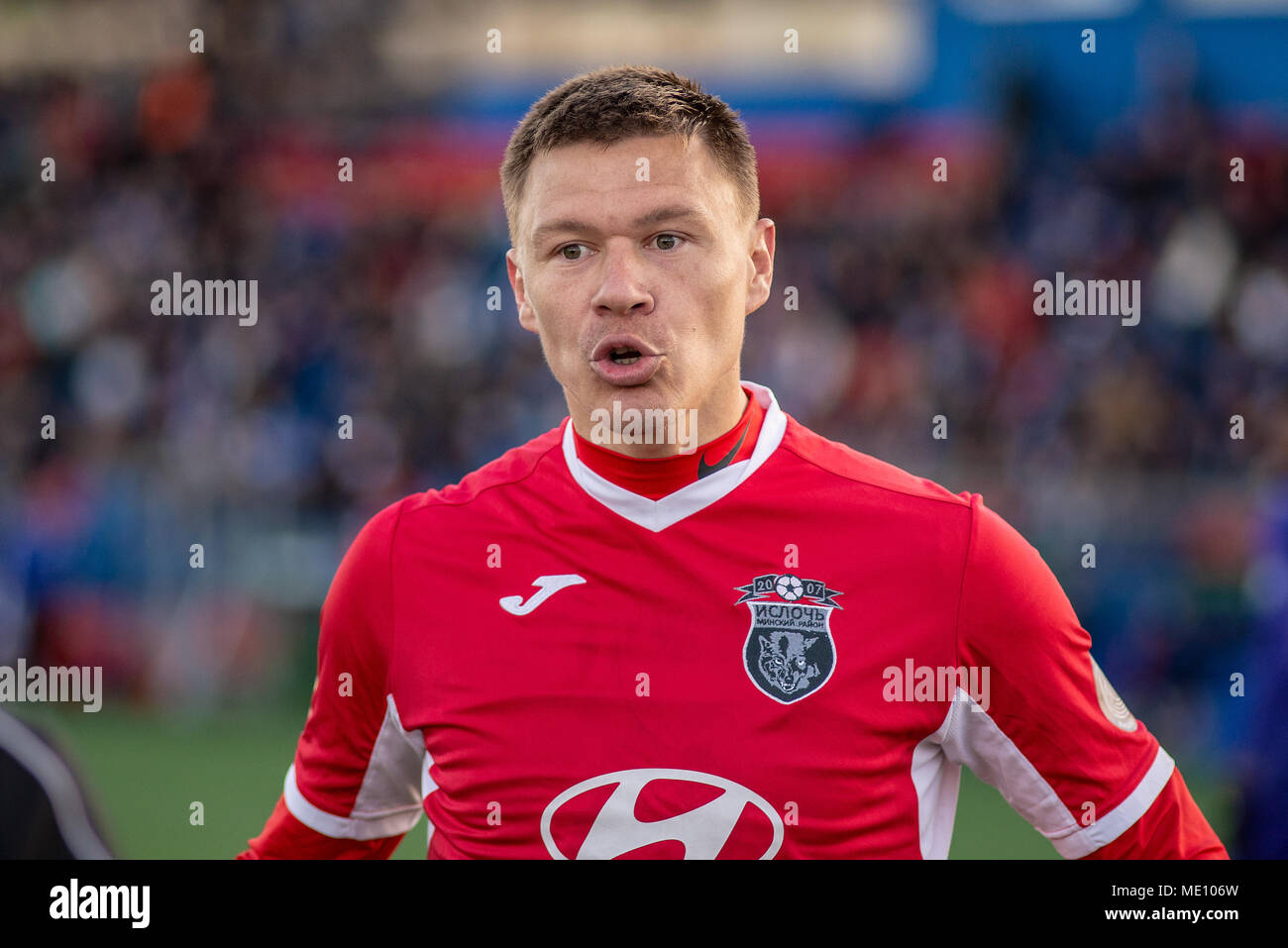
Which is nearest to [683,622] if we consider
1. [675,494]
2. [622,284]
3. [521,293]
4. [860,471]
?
[675,494]

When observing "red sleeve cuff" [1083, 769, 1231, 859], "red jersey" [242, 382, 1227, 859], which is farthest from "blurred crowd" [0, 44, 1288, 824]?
"red jersey" [242, 382, 1227, 859]

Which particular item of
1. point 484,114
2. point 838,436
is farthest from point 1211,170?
point 484,114

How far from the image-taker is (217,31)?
14.2 m

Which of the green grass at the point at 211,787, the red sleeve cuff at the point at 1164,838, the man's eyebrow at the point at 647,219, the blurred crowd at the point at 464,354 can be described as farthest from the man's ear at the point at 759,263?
the green grass at the point at 211,787

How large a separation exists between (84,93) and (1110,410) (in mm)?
11214

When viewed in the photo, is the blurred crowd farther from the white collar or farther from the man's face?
the man's face

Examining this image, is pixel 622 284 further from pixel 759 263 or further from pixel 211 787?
pixel 211 787

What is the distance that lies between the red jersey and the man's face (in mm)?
235

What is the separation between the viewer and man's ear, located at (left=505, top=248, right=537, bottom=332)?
253cm

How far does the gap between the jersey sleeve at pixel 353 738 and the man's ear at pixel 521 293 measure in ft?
1.49

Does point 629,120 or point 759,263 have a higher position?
point 629,120

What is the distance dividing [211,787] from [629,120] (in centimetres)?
582

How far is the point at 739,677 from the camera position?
2.32 meters
